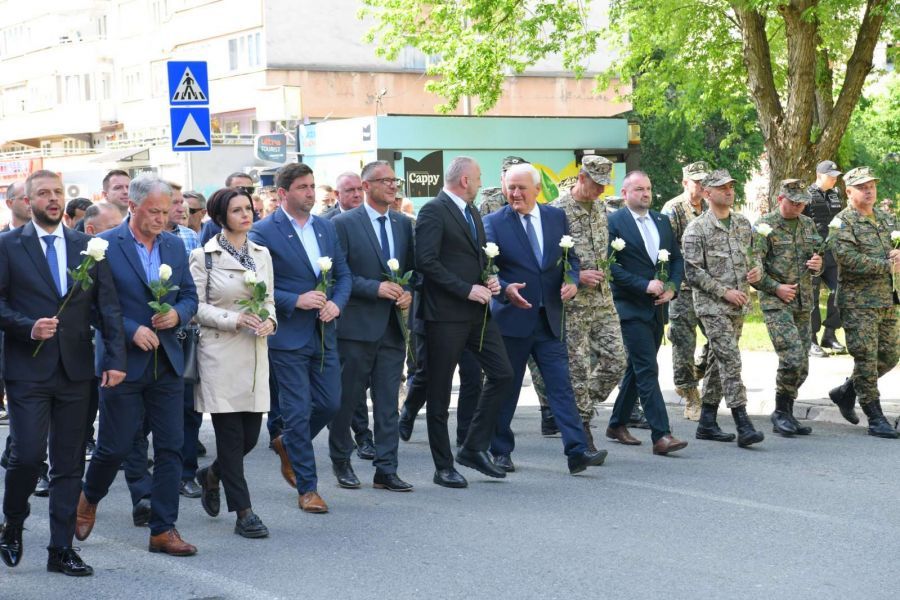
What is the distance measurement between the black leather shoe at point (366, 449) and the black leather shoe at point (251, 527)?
280 centimetres

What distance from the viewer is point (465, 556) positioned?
715 cm

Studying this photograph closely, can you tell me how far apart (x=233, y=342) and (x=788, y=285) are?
518 cm

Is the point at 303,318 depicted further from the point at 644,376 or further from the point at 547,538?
the point at 644,376

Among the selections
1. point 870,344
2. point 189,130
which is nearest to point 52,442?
point 870,344

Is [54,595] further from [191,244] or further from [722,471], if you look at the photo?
[722,471]

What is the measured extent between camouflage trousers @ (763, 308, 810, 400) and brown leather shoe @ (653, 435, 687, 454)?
4.73 feet

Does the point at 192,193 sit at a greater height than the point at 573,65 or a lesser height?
lesser

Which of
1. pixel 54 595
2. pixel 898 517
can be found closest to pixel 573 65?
pixel 898 517

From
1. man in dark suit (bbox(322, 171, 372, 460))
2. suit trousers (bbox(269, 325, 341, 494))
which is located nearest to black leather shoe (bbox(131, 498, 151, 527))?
suit trousers (bbox(269, 325, 341, 494))

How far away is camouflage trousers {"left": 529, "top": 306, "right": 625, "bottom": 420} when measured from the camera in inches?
399

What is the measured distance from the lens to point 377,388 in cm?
912

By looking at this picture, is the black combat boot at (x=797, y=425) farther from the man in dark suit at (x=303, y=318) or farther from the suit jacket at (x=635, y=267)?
the man in dark suit at (x=303, y=318)

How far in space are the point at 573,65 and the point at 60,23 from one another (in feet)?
149

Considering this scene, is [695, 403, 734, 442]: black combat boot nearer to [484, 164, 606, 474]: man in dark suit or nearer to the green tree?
[484, 164, 606, 474]: man in dark suit
